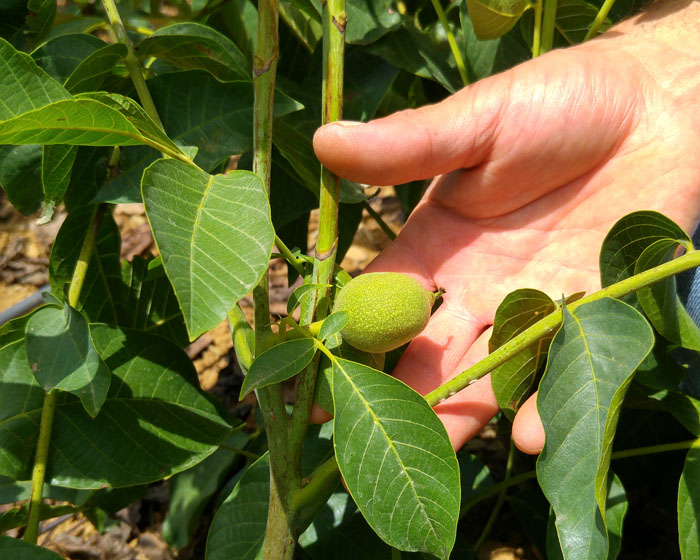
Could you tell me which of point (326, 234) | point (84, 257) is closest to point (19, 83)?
point (84, 257)

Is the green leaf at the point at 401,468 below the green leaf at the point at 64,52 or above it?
below

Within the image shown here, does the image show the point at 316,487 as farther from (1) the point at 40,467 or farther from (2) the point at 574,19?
(2) the point at 574,19

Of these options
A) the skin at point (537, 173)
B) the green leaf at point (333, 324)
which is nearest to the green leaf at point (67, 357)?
the green leaf at point (333, 324)

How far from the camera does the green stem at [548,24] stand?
131 cm

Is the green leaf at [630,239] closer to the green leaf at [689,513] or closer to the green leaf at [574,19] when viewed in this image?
the green leaf at [689,513]

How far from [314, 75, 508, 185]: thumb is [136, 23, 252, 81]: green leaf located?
0.21 m

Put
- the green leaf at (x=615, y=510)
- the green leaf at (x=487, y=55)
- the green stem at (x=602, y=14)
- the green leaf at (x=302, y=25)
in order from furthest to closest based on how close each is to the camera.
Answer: the green leaf at (x=487, y=55) → the green leaf at (x=302, y=25) → the green stem at (x=602, y=14) → the green leaf at (x=615, y=510)

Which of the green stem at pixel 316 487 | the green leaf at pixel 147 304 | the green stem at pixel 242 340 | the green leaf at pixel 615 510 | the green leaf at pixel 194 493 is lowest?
the green leaf at pixel 194 493

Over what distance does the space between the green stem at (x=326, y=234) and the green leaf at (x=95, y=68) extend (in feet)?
1.05

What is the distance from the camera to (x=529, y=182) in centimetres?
138

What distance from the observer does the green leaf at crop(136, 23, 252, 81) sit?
1065 millimetres

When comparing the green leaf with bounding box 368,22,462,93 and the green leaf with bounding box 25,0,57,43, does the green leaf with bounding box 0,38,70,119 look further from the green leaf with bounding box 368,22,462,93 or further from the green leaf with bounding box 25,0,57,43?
the green leaf with bounding box 368,22,462,93

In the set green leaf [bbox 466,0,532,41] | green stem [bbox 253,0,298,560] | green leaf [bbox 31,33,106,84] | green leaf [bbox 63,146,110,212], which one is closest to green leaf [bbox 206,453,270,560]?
green stem [bbox 253,0,298,560]

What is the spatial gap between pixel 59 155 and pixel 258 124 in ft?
0.92
